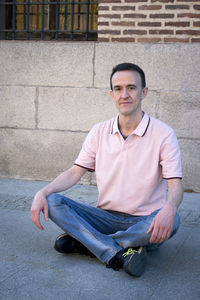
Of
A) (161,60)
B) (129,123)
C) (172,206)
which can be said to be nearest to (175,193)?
(172,206)

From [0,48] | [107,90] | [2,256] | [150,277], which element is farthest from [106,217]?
[0,48]

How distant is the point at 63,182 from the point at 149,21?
314cm

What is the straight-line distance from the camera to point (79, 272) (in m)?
3.11

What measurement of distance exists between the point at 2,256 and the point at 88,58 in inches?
132

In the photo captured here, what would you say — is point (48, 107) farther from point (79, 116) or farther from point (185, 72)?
point (185, 72)

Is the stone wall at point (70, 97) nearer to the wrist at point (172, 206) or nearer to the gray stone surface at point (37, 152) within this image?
the gray stone surface at point (37, 152)

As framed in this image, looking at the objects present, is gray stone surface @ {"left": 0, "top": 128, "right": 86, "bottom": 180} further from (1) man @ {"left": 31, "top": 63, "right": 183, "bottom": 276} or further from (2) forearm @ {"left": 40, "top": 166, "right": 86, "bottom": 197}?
(1) man @ {"left": 31, "top": 63, "right": 183, "bottom": 276}

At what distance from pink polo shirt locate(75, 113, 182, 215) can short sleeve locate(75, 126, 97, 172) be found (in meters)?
0.07

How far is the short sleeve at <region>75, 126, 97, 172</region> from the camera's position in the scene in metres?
3.47

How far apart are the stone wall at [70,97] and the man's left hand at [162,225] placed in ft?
9.55

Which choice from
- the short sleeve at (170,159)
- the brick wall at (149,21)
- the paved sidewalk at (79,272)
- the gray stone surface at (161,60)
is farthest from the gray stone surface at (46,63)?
the short sleeve at (170,159)


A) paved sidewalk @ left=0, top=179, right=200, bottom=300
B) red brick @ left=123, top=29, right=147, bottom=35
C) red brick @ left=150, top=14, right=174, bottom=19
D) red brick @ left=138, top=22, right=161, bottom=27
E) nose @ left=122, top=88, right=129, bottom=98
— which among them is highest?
red brick @ left=150, top=14, right=174, bottom=19

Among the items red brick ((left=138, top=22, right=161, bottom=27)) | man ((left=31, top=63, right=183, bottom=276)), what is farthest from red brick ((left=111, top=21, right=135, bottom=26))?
man ((left=31, top=63, right=183, bottom=276))

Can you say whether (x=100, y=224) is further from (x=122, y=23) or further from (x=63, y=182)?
(x=122, y=23)
